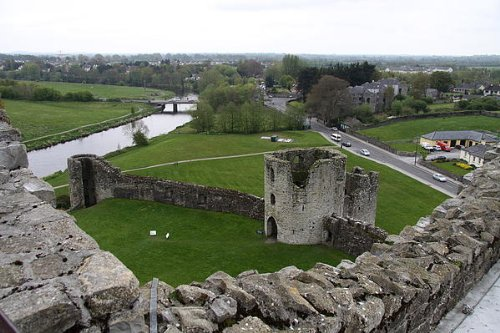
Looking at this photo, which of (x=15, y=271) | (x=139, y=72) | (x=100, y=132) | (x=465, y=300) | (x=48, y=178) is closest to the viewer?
(x=15, y=271)

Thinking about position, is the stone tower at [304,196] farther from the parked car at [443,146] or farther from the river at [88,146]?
the parked car at [443,146]

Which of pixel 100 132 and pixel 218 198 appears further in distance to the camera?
pixel 100 132

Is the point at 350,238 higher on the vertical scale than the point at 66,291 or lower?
lower

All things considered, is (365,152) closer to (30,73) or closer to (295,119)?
(295,119)

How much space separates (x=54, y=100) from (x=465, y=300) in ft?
363

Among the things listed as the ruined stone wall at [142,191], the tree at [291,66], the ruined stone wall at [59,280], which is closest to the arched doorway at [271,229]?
the ruined stone wall at [142,191]

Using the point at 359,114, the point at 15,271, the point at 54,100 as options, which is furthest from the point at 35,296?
the point at 54,100

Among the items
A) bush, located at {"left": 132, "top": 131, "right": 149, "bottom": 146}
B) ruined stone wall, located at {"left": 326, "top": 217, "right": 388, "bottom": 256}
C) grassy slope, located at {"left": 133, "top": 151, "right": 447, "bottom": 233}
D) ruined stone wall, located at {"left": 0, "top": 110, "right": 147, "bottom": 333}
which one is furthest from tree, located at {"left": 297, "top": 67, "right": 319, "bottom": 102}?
ruined stone wall, located at {"left": 0, "top": 110, "right": 147, "bottom": 333}

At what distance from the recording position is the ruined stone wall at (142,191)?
2408 cm

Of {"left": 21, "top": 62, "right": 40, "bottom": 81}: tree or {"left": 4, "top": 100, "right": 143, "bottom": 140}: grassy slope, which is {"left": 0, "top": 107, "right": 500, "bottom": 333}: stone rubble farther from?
{"left": 21, "top": 62, "right": 40, "bottom": 81}: tree

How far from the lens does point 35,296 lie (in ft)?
10.4

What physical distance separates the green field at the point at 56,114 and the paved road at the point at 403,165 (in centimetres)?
4372

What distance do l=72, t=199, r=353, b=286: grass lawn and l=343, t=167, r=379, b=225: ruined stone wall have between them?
3013 millimetres

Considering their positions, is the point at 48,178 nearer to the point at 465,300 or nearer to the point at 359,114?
the point at 465,300
